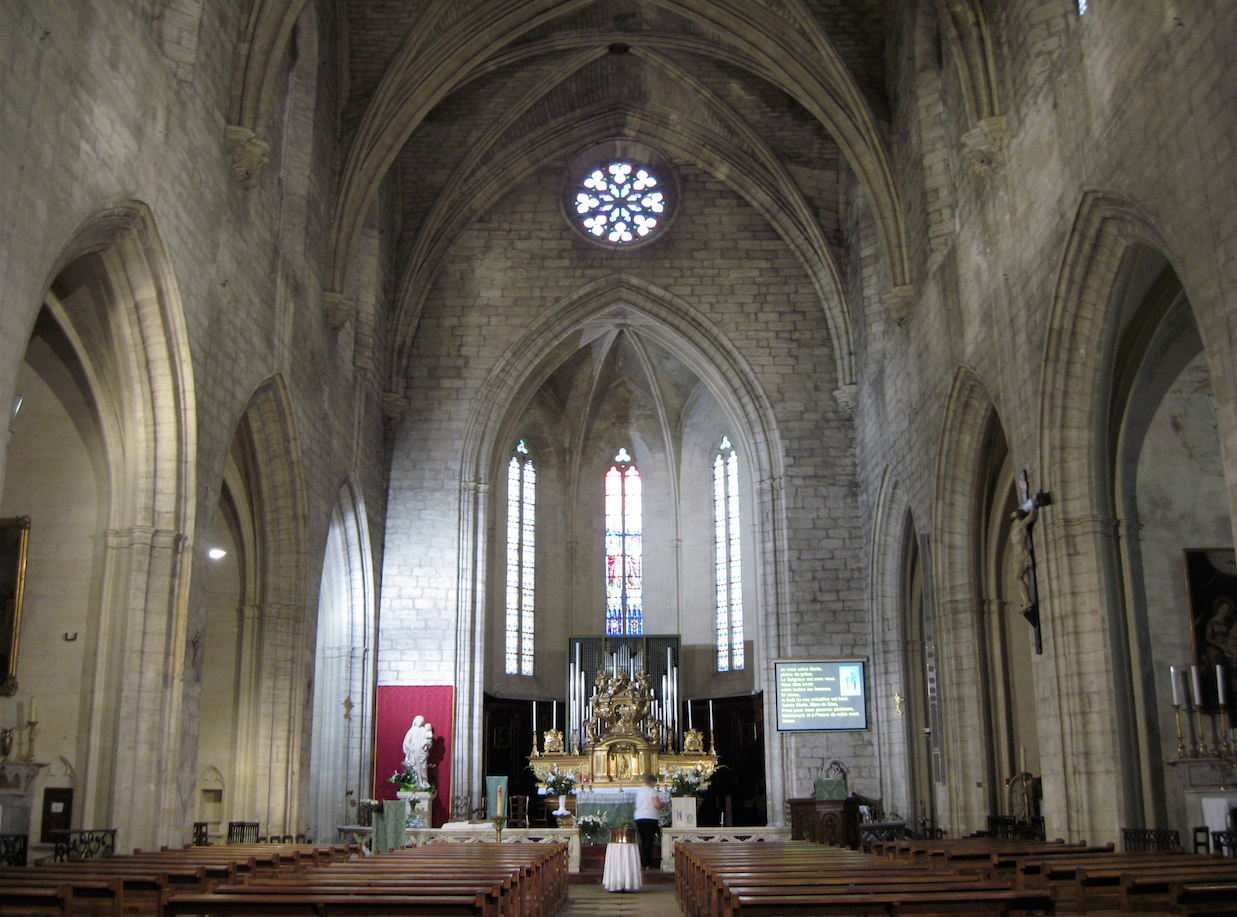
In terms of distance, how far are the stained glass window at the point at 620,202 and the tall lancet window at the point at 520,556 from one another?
5767 millimetres

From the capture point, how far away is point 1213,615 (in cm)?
1191

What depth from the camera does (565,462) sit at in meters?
27.7

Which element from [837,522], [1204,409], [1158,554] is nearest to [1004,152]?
[1204,409]

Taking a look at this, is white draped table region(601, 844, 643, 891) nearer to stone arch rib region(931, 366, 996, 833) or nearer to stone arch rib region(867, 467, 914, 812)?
stone arch rib region(931, 366, 996, 833)

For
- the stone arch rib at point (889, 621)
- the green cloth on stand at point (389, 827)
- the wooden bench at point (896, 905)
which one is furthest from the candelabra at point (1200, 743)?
the green cloth on stand at point (389, 827)

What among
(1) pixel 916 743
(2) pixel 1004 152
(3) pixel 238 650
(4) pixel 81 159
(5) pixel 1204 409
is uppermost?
(2) pixel 1004 152

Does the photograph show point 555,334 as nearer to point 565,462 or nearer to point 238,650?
point 565,462

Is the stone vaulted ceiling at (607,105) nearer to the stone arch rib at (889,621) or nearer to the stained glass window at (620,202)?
the stained glass window at (620,202)

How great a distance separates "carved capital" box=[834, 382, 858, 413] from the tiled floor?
32.8 ft

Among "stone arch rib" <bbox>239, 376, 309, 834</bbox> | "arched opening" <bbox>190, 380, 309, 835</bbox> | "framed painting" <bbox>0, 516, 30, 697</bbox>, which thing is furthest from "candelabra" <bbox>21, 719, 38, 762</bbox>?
"stone arch rib" <bbox>239, 376, 309, 834</bbox>

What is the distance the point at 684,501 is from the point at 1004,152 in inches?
581

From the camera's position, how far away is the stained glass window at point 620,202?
923 inches

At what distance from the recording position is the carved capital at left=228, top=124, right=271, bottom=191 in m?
13.3

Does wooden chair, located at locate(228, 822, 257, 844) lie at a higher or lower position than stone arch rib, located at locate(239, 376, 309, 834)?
lower
